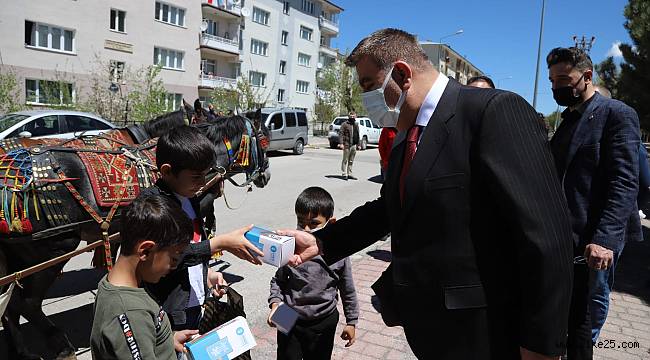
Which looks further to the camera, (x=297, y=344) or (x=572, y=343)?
(x=572, y=343)

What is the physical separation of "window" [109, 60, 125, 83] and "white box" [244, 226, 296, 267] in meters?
23.5

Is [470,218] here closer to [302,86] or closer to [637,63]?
[637,63]

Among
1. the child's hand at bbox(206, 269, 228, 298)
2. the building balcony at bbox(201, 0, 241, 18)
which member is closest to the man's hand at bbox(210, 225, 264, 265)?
the child's hand at bbox(206, 269, 228, 298)

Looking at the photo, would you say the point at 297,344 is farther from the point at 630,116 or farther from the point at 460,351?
the point at 630,116

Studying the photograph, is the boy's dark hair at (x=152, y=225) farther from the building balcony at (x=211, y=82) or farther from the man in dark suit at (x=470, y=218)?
the building balcony at (x=211, y=82)

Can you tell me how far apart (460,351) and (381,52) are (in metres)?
1.13

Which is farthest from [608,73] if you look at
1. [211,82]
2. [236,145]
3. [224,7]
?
[224,7]

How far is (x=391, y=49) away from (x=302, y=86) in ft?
149

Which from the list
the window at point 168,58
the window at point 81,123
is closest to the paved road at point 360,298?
the window at point 81,123

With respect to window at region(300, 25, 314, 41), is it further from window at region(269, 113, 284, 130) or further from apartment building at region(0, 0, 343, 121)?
window at region(269, 113, 284, 130)

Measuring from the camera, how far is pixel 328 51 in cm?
5041

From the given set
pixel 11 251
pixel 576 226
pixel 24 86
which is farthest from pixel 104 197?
pixel 24 86

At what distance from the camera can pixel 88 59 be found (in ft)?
80.8

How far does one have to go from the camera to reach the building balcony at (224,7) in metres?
32.2
